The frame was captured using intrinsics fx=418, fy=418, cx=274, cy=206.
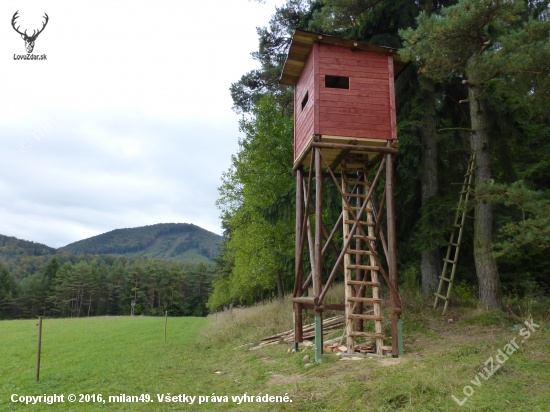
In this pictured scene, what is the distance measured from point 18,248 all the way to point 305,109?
549 feet

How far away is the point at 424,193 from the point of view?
1338 cm

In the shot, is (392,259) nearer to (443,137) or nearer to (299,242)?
(299,242)

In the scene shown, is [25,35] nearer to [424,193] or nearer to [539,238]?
[424,193]

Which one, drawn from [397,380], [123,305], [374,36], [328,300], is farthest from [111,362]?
[123,305]

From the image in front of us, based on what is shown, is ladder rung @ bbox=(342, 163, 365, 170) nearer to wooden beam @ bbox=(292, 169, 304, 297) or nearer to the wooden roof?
wooden beam @ bbox=(292, 169, 304, 297)

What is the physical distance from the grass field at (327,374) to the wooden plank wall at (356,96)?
4.81 metres

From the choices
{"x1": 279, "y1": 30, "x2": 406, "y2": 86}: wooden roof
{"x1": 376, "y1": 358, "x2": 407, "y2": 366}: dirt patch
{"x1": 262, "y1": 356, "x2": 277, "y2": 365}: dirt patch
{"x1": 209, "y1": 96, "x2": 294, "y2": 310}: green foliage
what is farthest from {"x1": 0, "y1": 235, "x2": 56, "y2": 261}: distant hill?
{"x1": 376, "y1": 358, "x2": 407, "y2": 366}: dirt patch

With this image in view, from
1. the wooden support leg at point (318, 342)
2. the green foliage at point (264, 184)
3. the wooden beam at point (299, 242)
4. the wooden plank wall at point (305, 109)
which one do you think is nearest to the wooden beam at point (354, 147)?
the wooden plank wall at point (305, 109)

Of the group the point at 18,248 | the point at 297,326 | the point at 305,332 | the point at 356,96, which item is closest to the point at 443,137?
the point at 356,96

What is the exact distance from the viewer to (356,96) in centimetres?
964

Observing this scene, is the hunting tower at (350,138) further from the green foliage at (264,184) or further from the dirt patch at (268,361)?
the green foliage at (264,184)

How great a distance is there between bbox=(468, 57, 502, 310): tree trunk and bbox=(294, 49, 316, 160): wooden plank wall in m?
3.87

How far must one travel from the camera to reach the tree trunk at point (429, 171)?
12969 mm

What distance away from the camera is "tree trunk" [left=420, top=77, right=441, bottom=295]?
13.0 meters
